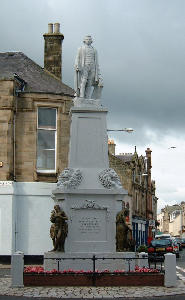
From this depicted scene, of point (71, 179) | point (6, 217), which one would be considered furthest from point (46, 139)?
point (71, 179)

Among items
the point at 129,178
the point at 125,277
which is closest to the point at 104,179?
the point at 125,277

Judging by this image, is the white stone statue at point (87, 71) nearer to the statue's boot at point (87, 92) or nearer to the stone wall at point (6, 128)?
the statue's boot at point (87, 92)

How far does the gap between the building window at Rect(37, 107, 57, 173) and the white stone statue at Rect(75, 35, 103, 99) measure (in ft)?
34.8

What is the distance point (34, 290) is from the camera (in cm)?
1638

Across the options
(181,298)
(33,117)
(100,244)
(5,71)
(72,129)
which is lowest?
(181,298)

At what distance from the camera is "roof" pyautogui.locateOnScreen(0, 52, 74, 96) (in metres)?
31.5

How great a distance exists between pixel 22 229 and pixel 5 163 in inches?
129

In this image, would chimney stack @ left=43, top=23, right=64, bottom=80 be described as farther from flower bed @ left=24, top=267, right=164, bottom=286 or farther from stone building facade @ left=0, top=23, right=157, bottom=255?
flower bed @ left=24, top=267, right=164, bottom=286

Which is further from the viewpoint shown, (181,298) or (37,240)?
(37,240)

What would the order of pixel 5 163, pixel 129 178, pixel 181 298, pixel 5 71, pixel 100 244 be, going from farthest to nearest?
pixel 129 178 < pixel 5 71 < pixel 5 163 < pixel 100 244 < pixel 181 298

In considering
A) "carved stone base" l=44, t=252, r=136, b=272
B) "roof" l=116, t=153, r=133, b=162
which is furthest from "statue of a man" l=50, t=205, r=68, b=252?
"roof" l=116, t=153, r=133, b=162

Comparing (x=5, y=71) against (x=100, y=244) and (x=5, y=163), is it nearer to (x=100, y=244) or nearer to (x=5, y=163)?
(x=5, y=163)

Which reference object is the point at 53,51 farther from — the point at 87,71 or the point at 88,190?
the point at 88,190

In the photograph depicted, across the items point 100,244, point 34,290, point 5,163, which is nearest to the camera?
point 34,290
